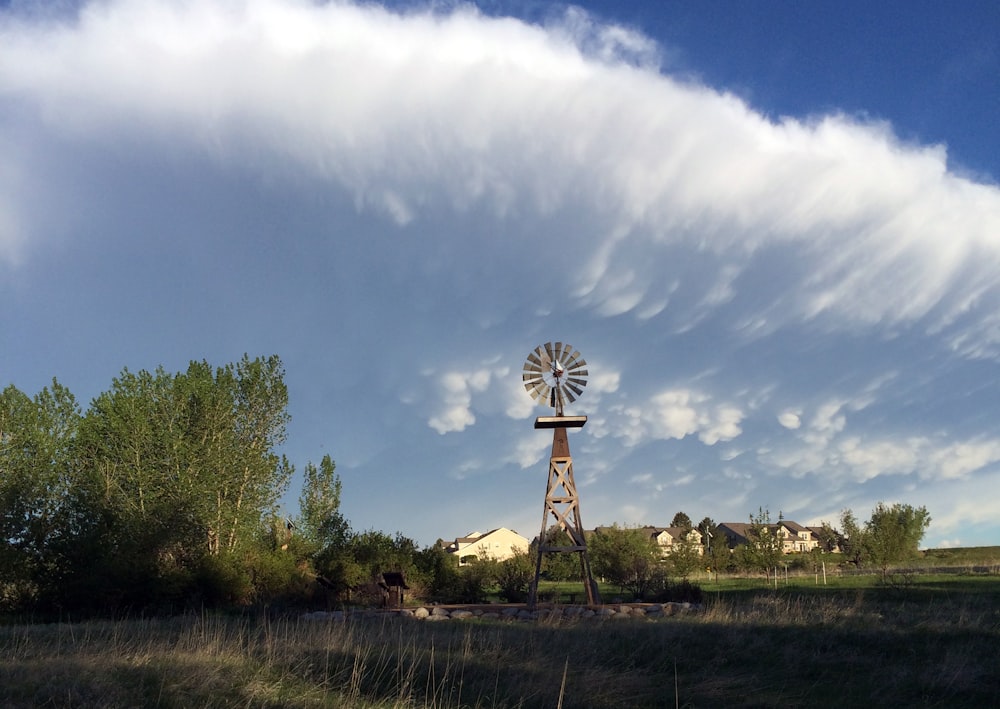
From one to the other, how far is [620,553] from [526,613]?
20519mm

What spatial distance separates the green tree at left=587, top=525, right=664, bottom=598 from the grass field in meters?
18.5

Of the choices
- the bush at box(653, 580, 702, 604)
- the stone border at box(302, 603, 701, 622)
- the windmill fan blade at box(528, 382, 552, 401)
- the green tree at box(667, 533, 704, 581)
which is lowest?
the stone border at box(302, 603, 701, 622)

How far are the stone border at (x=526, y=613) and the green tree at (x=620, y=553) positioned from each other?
8856 mm

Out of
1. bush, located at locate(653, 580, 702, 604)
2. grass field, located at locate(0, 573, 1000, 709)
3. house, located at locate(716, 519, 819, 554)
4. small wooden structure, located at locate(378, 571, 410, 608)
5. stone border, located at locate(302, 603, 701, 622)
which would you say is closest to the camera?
grass field, located at locate(0, 573, 1000, 709)

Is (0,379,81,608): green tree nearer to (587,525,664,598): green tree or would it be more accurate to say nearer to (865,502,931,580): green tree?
(587,525,664,598): green tree

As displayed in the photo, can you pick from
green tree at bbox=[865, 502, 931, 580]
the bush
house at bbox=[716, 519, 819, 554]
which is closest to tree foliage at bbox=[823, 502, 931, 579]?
green tree at bbox=[865, 502, 931, 580]

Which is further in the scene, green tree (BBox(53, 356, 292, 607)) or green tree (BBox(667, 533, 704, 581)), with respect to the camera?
green tree (BBox(667, 533, 704, 581))

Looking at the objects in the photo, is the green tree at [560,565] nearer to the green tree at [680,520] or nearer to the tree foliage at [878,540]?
the tree foliage at [878,540]

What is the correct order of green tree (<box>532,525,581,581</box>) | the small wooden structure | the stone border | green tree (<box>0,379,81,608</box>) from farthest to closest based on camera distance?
green tree (<box>532,525,581,581</box>) < the small wooden structure < green tree (<box>0,379,81,608</box>) < the stone border

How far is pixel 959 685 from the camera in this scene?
10.1 meters

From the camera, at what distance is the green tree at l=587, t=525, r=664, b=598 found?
3724 cm

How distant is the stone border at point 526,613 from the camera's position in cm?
2139

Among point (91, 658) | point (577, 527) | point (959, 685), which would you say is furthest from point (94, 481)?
point (959, 685)

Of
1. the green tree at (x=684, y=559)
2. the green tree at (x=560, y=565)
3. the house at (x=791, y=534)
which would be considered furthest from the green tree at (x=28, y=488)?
the house at (x=791, y=534)
